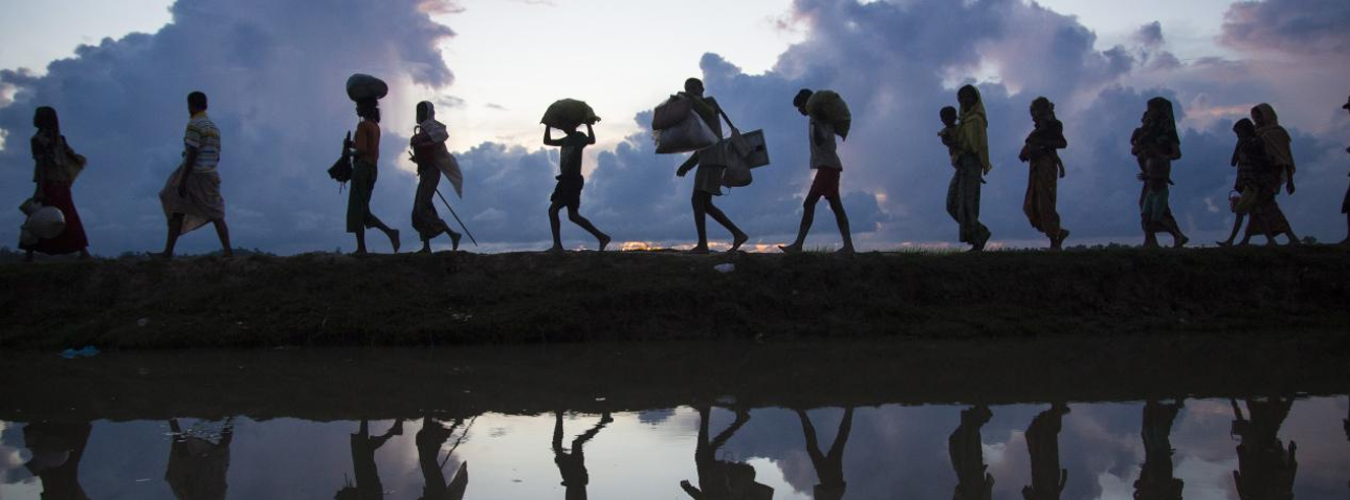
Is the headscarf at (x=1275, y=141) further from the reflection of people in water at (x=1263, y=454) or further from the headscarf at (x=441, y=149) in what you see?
the headscarf at (x=441, y=149)

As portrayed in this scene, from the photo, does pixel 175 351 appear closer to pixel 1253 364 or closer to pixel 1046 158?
pixel 1253 364

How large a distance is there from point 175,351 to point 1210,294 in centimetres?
953

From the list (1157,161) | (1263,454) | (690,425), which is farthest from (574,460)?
(1157,161)

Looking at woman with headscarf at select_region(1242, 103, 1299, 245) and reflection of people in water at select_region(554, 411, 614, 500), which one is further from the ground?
woman with headscarf at select_region(1242, 103, 1299, 245)

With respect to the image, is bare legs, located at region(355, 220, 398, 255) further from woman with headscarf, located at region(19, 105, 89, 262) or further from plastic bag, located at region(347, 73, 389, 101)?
woman with headscarf, located at region(19, 105, 89, 262)

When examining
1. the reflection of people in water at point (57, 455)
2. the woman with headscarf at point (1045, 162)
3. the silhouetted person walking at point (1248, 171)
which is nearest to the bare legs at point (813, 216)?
the woman with headscarf at point (1045, 162)

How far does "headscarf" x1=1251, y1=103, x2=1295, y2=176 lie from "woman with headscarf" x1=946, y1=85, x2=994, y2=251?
12.4 ft

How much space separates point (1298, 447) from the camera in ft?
13.5

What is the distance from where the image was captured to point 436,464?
3.92m

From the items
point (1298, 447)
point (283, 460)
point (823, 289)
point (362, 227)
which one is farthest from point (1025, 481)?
point (362, 227)

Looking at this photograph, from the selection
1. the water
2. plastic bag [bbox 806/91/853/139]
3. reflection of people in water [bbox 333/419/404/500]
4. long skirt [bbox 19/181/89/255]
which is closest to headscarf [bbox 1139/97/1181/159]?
plastic bag [bbox 806/91/853/139]

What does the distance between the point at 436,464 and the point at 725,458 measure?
119cm

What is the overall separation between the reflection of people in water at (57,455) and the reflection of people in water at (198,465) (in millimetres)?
328

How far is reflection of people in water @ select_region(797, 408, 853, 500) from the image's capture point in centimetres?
353
